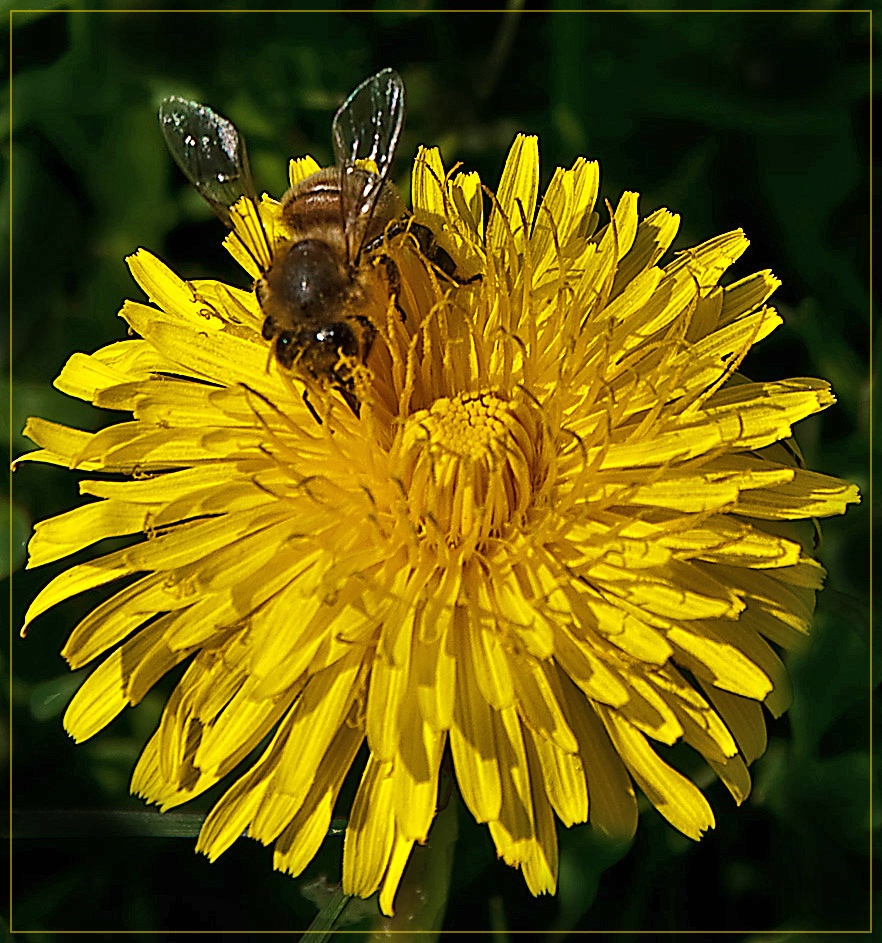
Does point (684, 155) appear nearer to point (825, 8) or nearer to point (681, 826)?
point (825, 8)

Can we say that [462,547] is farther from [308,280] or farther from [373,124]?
[373,124]

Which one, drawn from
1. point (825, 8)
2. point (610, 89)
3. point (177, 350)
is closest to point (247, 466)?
point (177, 350)

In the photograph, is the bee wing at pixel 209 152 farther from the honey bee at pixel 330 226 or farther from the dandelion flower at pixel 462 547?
the dandelion flower at pixel 462 547

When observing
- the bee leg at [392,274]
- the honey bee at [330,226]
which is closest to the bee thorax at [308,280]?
the honey bee at [330,226]

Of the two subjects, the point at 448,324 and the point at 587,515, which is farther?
the point at 448,324

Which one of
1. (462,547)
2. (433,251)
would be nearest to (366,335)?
(433,251)

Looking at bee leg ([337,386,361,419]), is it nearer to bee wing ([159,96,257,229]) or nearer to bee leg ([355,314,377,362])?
bee leg ([355,314,377,362])

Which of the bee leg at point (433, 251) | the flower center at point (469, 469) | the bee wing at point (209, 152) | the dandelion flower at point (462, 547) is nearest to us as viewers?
the dandelion flower at point (462, 547)
